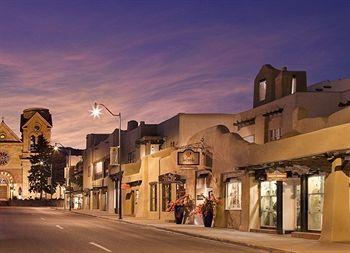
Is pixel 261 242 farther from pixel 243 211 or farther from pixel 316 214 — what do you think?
pixel 243 211

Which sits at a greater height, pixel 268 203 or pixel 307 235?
pixel 268 203

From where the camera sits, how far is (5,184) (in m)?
148

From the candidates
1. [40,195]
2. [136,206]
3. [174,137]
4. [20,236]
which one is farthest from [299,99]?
[40,195]

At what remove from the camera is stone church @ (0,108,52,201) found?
14650 cm

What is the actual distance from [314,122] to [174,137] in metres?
26.9

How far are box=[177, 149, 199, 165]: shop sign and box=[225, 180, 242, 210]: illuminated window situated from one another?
302 cm

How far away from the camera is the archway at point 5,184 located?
14675 cm

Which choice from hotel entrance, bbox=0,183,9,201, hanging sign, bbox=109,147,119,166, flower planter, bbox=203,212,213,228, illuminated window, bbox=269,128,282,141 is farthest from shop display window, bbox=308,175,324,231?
hotel entrance, bbox=0,183,9,201

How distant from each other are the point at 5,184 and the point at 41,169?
1388cm

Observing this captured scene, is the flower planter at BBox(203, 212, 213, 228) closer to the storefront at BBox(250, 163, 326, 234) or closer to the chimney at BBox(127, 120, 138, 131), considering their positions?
the storefront at BBox(250, 163, 326, 234)

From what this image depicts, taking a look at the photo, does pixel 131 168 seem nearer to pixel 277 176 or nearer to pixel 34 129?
pixel 277 176

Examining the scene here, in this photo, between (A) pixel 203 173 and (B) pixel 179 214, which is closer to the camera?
(A) pixel 203 173

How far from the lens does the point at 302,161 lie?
28.3 metres

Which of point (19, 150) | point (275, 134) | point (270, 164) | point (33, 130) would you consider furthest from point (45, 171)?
point (270, 164)
